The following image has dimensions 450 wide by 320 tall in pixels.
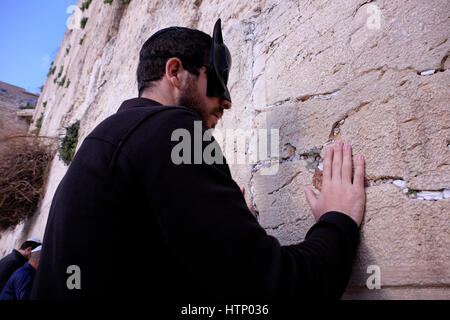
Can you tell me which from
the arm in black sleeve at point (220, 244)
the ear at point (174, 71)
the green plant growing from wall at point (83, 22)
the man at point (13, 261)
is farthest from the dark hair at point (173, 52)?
the green plant growing from wall at point (83, 22)

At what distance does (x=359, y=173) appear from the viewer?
93 centimetres

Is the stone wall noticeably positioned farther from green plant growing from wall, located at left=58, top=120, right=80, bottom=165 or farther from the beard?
green plant growing from wall, located at left=58, top=120, right=80, bottom=165

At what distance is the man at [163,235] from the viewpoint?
62 centimetres

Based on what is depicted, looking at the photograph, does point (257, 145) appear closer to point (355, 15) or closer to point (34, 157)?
point (355, 15)

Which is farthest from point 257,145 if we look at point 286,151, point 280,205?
point 280,205

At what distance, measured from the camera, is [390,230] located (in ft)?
2.76

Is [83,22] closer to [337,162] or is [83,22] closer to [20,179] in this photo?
[20,179]

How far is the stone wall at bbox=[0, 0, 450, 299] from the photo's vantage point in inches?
31.4

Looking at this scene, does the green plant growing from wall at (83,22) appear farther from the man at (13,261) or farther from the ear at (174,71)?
the ear at (174,71)

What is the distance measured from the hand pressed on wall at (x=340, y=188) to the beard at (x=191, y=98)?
A: 1.52ft

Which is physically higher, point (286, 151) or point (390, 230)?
point (286, 151)

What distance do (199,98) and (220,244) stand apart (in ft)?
2.04

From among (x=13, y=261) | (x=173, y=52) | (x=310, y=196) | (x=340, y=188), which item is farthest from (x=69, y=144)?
(x=340, y=188)
